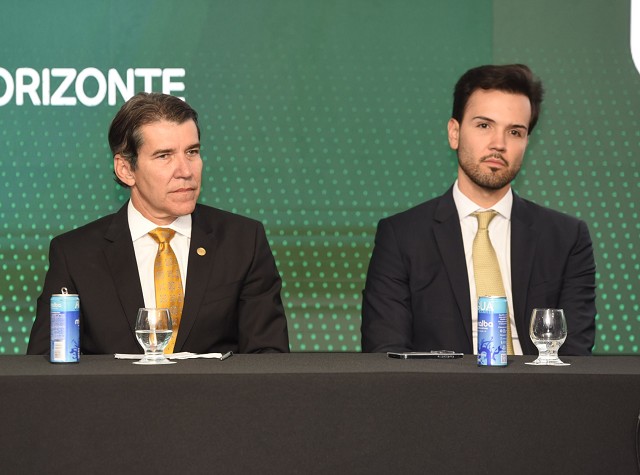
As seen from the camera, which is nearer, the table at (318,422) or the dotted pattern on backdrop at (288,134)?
the table at (318,422)

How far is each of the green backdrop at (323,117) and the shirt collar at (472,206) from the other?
66 cm

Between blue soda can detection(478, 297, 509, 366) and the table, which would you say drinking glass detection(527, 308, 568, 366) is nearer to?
blue soda can detection(478, 297, 509, 366)

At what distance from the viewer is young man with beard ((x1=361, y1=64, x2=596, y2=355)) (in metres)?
3.65

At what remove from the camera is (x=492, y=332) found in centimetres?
238

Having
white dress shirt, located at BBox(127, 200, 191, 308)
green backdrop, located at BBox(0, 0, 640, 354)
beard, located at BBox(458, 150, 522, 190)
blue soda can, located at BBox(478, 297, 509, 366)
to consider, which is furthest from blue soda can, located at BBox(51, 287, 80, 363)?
green backdrop, located at BBox(0, 0, 640, 354)

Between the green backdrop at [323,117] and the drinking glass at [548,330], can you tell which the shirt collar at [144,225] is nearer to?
the green backdrop at [323,117]

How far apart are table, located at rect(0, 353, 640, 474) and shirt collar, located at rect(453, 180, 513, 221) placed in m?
1.75

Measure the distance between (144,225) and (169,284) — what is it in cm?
27

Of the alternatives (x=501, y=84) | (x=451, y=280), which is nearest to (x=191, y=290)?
(x=451, y=280)

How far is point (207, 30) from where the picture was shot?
14.8 feet

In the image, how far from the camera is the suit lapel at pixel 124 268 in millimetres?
3256

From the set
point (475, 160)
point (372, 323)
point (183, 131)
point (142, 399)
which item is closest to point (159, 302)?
point (183, 131)

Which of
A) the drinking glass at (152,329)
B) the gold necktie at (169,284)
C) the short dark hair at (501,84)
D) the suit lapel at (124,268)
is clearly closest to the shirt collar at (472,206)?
the short dark hair at (501,84)

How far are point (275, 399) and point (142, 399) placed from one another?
0.30 meters
